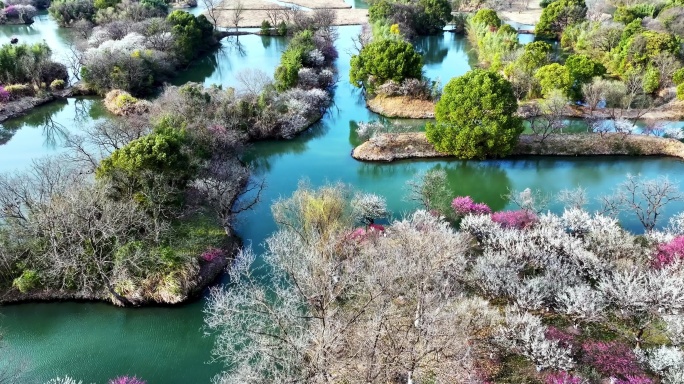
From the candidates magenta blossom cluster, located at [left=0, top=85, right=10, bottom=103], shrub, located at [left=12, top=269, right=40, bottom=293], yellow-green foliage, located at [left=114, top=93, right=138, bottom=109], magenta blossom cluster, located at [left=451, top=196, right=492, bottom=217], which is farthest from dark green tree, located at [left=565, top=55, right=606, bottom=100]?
magenta blossom cluster, located at [left=0, top=85, right=10, bottom=103]

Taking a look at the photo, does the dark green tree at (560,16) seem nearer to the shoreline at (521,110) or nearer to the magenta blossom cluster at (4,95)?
the shoreline at (521,110)

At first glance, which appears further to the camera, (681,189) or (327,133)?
(327,133)

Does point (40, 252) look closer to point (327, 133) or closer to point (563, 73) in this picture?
point (327, 133)

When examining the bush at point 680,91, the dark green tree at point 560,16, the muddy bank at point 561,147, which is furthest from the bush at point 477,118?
the dark green tree at point 560,16

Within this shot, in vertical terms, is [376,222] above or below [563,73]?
below

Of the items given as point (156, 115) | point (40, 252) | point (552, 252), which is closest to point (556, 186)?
point (552, 252)

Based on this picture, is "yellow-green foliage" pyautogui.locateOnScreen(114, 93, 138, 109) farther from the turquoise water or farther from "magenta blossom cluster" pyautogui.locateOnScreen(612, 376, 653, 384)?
"magenta blossom cluster" pyautogui.locateOnScreen(612, 376, 653, 384)
